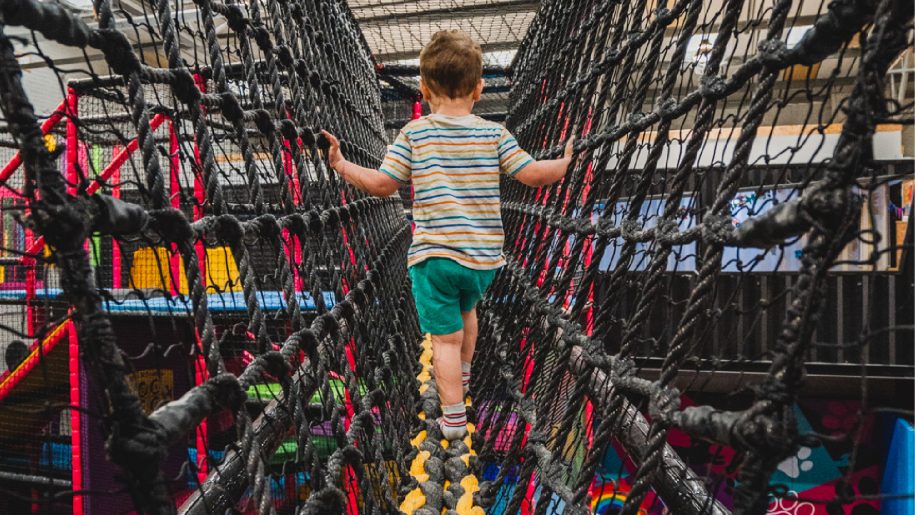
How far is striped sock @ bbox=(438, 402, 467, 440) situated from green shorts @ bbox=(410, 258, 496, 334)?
0.18 meters

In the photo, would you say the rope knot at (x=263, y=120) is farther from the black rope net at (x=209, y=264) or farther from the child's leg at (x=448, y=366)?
the child's leg at (x=448, y=366)

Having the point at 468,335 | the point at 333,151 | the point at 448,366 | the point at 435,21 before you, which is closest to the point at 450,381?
the point at 448,366

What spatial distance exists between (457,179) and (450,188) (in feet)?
0.09

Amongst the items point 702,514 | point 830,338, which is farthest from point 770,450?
point 830,338

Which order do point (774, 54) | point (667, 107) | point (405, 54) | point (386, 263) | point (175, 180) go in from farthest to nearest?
point (405, 54) < point (386, 263) < point (175, 180) < point (667, 107) < point (774, 54)

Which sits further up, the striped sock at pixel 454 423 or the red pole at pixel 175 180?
the red pole at pixel 175 180

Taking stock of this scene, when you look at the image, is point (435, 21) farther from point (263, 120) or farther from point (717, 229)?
point (717, 229)

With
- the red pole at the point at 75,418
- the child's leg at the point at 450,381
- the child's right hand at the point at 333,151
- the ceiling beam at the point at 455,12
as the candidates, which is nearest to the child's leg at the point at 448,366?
the child's leg at the point at 450,381

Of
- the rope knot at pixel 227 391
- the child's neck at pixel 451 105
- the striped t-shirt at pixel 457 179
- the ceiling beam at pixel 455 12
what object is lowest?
the rope knot at pixel 227 391

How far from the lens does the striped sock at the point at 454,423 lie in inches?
56.0

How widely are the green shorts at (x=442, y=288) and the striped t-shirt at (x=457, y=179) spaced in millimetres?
18

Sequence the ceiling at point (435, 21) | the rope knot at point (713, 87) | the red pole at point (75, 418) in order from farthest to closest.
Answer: the ceiling at point (435, 21), the red pole at point (75, 418), the rope knot at point (713, 87)

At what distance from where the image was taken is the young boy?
138 cm

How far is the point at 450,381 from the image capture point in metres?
1.38
